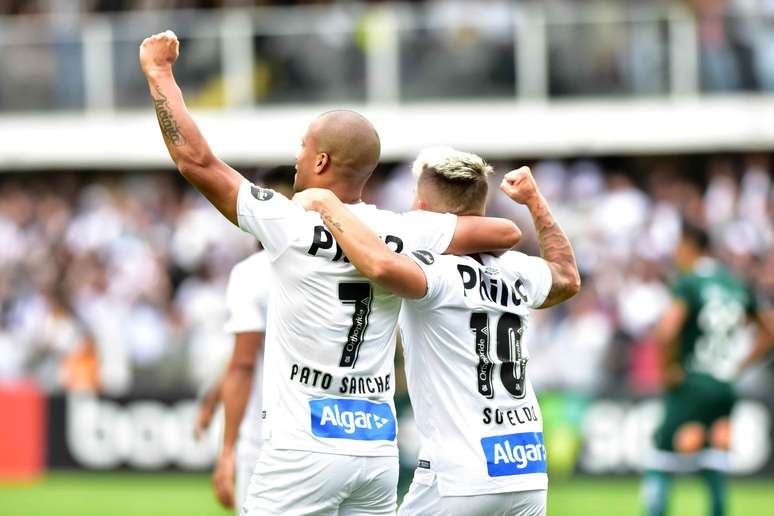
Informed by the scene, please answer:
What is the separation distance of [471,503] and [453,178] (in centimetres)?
126

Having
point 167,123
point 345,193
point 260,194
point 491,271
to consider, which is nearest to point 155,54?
point 167,123

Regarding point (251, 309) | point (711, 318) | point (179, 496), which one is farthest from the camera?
point (179, 496)

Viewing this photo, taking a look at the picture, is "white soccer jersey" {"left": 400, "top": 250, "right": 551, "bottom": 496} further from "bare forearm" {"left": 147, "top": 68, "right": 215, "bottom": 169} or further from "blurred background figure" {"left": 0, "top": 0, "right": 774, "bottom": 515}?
"blurred background figure" {"left": 0, "top": 0, "right": 774, "bottom": 515}

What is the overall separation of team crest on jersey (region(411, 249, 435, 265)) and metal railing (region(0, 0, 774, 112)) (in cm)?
1786

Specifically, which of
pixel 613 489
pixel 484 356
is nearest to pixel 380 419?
pixel 484 356

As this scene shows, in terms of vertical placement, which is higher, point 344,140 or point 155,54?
point 155,54

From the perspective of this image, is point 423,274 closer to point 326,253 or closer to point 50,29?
point 326,253

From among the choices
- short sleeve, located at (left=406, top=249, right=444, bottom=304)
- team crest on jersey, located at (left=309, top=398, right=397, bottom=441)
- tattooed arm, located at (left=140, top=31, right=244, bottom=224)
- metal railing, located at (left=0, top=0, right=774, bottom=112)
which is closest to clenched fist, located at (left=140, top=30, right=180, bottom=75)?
tattooed arm, located at (left=140, top=31, right=244, bottom=224)

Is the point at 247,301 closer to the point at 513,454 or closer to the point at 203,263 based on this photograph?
the point at 513,454

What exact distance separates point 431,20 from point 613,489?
1067 centimetres

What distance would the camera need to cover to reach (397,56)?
23750 millimetres

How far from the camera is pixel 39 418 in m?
16.2

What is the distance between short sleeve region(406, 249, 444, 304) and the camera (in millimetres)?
5523

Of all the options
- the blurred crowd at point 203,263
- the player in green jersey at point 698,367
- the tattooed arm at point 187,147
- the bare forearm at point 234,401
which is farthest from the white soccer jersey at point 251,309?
the blurred crowd at point 203,263
